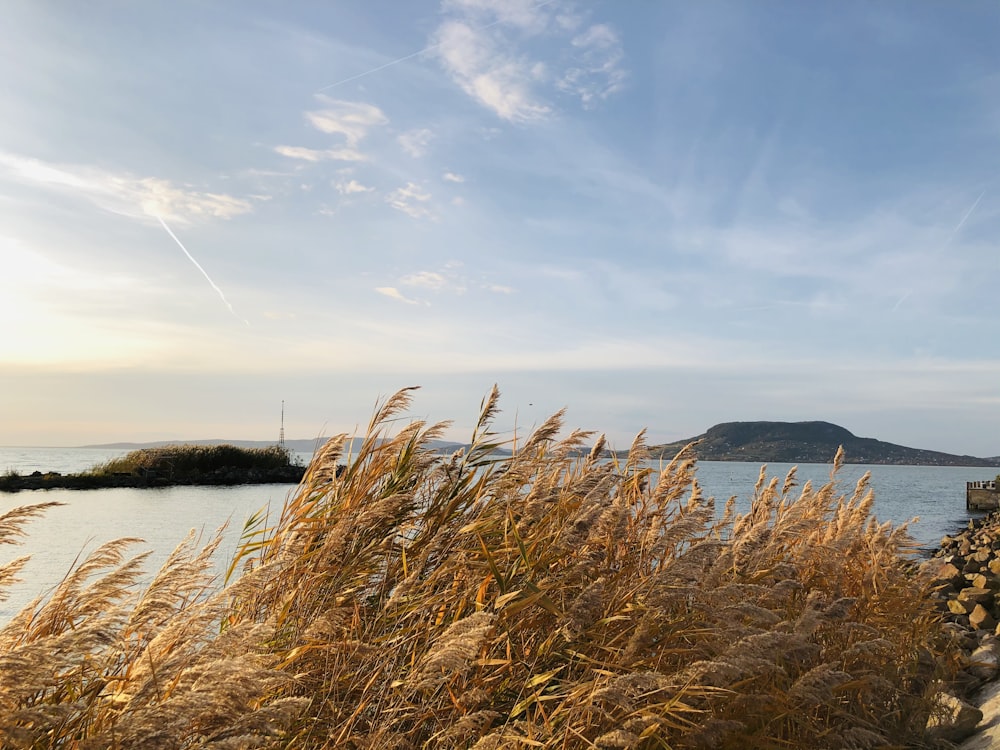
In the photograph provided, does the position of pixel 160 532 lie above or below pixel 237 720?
below

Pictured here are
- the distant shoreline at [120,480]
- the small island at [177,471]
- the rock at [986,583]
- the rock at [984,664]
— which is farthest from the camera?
the small island at [177,471]

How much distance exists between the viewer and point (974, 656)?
28.5ft

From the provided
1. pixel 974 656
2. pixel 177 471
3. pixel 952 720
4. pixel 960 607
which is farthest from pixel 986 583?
pixel 177 471

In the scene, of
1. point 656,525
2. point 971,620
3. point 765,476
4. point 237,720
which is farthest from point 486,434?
point 971,620

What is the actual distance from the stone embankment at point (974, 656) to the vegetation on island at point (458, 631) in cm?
40

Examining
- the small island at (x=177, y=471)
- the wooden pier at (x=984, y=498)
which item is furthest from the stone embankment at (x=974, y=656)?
the wooden pier at (x=984, y=498)

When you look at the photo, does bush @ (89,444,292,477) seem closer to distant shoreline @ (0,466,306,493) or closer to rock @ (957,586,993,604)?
distant shoreline @ (0,466,306,493)

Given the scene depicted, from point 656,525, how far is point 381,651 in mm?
2294

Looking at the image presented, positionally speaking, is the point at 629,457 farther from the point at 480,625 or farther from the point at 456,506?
the point at 480,625

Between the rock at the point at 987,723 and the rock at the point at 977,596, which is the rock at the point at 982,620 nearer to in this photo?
the rock at the point at 977,596

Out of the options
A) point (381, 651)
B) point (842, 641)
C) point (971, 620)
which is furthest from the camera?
point (971, 620)

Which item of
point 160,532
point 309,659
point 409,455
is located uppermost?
point 409,455

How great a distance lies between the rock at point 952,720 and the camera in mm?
6352

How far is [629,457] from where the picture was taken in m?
6.18
